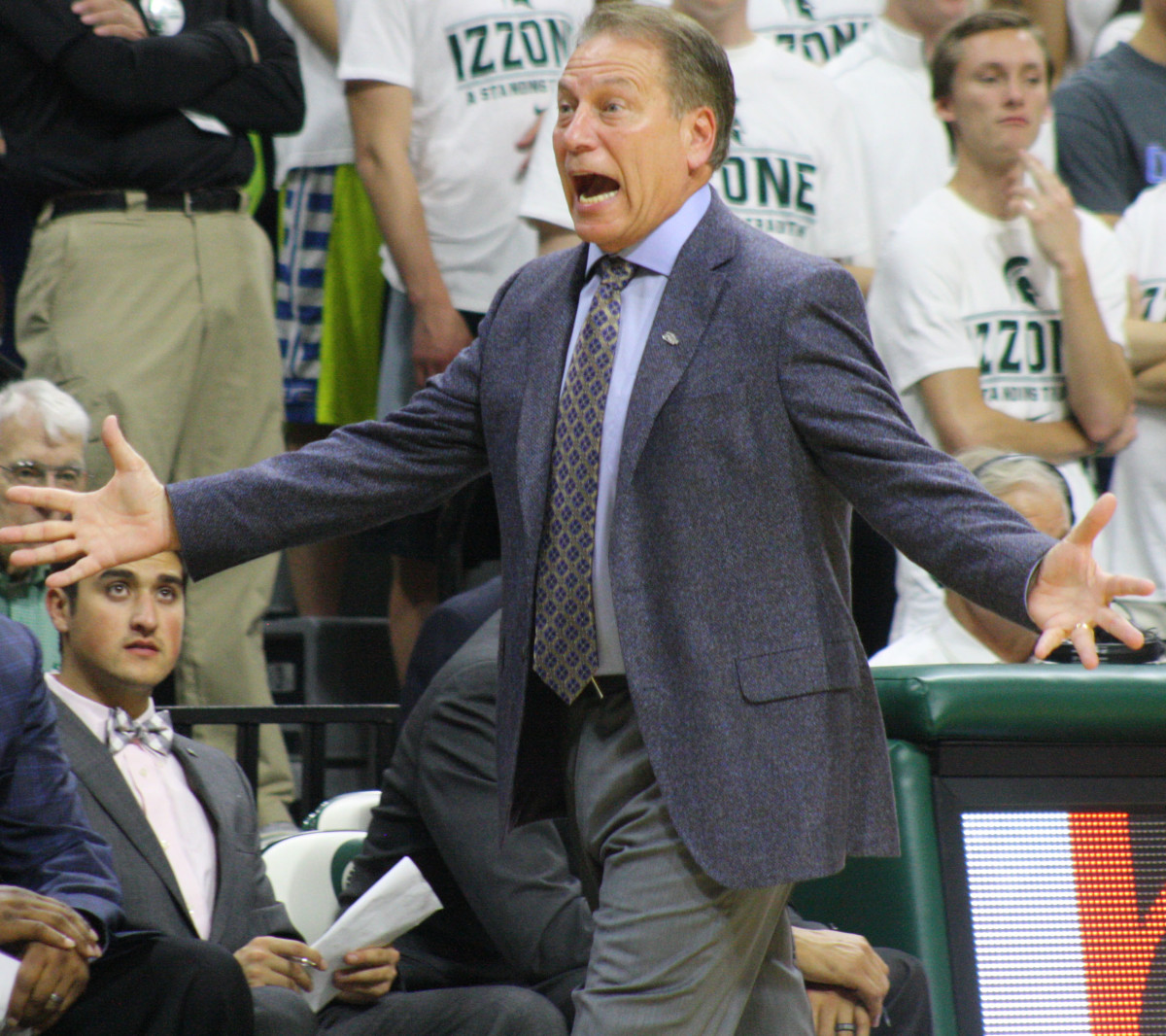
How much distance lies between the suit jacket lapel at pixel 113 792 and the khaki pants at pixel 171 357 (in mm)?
998

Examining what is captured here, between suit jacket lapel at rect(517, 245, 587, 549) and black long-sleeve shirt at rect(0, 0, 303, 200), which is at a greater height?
black long-sleeve shirt at rect(0, 0, 303, 200)

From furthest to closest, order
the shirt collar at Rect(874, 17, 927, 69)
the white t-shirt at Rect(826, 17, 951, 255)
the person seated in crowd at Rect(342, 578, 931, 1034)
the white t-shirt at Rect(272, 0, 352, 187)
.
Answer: the shirt collar at Rect(874, 17, 927, 69), the white t-shirt at Rect(826, 17, 951, 255), the white t-shirt at Rect(272, 0, 352, 187), the person seated in crowd at Rect(342, 578, 931, 1034)

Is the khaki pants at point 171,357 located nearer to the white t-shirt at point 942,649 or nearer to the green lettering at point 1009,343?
the white t-shirt at point 942,649

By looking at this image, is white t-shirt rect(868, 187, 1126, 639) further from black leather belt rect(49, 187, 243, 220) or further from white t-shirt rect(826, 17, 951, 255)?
black leather belt rect(49, 187, 243, 220)

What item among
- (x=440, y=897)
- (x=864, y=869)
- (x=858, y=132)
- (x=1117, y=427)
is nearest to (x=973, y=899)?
(x=864, y=869)

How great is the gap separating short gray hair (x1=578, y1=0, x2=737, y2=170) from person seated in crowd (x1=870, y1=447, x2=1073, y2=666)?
4.77ft

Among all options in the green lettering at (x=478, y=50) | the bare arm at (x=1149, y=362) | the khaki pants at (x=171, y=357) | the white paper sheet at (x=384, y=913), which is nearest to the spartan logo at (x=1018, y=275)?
the bare arm at (x=1149, y=362)

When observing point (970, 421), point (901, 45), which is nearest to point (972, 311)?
point (970, 421)

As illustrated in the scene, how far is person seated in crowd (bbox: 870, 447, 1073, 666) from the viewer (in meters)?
3.50

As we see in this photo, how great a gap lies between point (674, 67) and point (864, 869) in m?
1.32

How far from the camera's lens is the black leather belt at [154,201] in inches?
161

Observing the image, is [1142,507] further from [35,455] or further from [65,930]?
[65,930]

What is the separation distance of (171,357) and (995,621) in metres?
2.09

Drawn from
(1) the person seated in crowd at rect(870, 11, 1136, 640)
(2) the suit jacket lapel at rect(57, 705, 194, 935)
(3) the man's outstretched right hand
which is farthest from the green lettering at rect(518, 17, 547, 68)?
(3) the man's outstretched right hand
